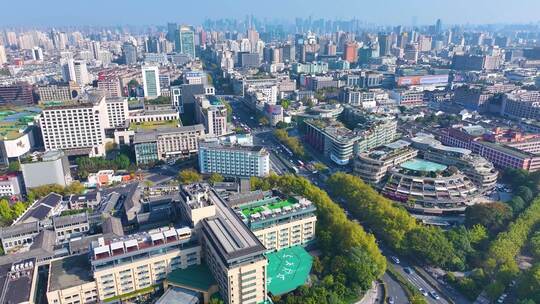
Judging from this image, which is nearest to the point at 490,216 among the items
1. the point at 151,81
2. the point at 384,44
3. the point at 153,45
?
the point at 151,81

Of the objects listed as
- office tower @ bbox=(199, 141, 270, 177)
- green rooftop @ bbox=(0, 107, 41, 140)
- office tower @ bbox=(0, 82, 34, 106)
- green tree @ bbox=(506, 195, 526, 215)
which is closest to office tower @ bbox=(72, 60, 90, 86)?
office tower @ bbox=(0, 82, 34, 106)

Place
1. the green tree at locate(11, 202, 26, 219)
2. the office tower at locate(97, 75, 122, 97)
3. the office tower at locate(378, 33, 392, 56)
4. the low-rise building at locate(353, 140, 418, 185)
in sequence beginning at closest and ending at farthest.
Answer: the green tree at locate(11, 202, 26, 219) → the low-rise building at locate(353, 140, 418, 185) → the office tower at locate(97, 75, 122, 97) → the office tower at locate(378, 33, 392, 56)

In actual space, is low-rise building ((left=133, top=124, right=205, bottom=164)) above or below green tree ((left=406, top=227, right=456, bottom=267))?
above

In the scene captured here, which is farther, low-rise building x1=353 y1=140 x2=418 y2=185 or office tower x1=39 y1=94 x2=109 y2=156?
office tower x1=39 y1=94 x2=109 y2=156

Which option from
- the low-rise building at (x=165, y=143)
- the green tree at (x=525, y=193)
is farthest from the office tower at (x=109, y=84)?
the green tree at (x=525, y=193)

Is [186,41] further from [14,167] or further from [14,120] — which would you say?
[14,167]

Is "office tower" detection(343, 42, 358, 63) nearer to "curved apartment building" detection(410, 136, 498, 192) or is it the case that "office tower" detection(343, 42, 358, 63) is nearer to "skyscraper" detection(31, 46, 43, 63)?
"curved apartment building" detection(410, 136, 498, 192)

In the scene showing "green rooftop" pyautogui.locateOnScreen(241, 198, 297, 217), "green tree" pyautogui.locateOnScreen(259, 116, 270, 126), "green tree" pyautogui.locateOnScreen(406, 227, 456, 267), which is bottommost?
"green tree" pyautogui.locateOnScreen(406, 227, 456, 267)

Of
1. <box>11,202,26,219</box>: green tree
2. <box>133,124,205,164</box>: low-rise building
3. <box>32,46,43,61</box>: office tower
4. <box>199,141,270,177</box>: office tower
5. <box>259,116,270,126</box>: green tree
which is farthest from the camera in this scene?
<box>32,46,43,61</box>: office tower
